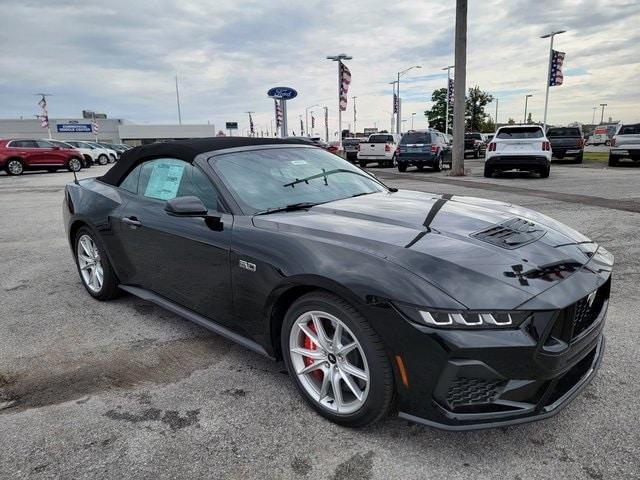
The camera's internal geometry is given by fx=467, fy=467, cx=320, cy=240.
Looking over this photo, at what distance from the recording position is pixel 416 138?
1900 cm

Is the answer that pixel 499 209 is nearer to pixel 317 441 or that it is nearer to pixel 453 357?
pixel 453 357

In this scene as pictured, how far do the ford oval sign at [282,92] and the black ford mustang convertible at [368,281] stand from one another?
20.3 meters

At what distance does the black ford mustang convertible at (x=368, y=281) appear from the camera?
1938 mm

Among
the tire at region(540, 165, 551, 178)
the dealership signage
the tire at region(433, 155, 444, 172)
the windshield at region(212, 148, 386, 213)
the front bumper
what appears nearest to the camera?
the windshield at region(212, 148, 386, 213)

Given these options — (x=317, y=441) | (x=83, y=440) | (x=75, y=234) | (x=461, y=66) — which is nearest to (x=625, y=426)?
(x=317, y=441)

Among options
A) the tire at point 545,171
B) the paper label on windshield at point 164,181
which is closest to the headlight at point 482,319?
the paper label on windshield at point 164,181

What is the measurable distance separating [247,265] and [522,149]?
14.0 m

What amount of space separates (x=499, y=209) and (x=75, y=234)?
386cm

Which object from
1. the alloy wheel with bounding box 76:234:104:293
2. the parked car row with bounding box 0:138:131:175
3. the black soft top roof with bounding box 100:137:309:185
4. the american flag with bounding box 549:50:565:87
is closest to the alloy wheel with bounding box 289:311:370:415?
the black soft top roof with bounding box 100:137:309:185

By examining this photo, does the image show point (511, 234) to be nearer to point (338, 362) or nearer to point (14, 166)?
point (338, 362)

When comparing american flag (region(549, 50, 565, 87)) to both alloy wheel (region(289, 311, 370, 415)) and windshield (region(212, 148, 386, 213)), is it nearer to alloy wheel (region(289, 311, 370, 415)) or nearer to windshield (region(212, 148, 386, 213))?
windshield (region(212, 148, 386, 213))

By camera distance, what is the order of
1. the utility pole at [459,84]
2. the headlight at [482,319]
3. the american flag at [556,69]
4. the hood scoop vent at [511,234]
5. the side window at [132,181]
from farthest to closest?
the american flag at [556,69] → the utility pole at [459,84] → the side window at [132,181] → the hood scoop vent at [511,234] → the headlight at [482,319]

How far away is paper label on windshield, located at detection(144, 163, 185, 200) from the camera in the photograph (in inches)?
133

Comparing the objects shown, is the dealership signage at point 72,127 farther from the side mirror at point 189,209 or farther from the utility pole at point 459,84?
the side mirror at point 189,209
